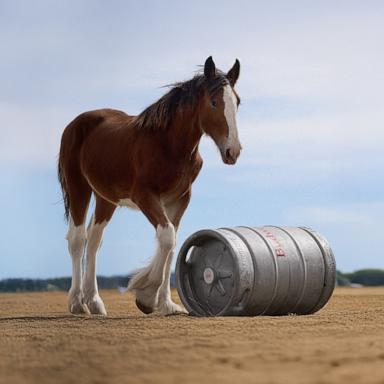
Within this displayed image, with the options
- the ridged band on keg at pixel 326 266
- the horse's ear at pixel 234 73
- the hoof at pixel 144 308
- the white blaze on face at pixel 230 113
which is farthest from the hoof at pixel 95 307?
the horse's ear at pixel 234 73

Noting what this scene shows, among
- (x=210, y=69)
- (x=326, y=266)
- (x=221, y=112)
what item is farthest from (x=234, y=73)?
(x=326, y=266)

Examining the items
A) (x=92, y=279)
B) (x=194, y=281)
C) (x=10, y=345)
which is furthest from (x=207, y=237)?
(x=10, y=345)

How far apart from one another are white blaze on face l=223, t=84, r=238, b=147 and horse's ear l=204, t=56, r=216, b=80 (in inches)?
9.6

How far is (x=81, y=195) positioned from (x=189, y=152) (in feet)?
7.10

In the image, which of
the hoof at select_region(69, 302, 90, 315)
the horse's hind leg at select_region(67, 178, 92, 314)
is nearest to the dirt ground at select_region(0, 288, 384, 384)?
the hoof at select_region(69, 302, 90, 315)

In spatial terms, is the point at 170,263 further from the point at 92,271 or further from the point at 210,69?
the point at 210,69

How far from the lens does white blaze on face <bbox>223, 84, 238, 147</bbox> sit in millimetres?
8781

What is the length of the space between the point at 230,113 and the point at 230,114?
0.01 m

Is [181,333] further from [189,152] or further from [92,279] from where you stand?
[92,279]

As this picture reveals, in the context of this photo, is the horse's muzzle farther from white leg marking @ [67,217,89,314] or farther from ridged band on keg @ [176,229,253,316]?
white leg marking @ [67,217,89,314]

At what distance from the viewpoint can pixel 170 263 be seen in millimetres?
9648

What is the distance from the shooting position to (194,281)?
9.52 m

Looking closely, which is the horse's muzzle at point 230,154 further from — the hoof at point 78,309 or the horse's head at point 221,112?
the hoof at point 78,309

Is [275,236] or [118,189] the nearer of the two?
[275,236]
